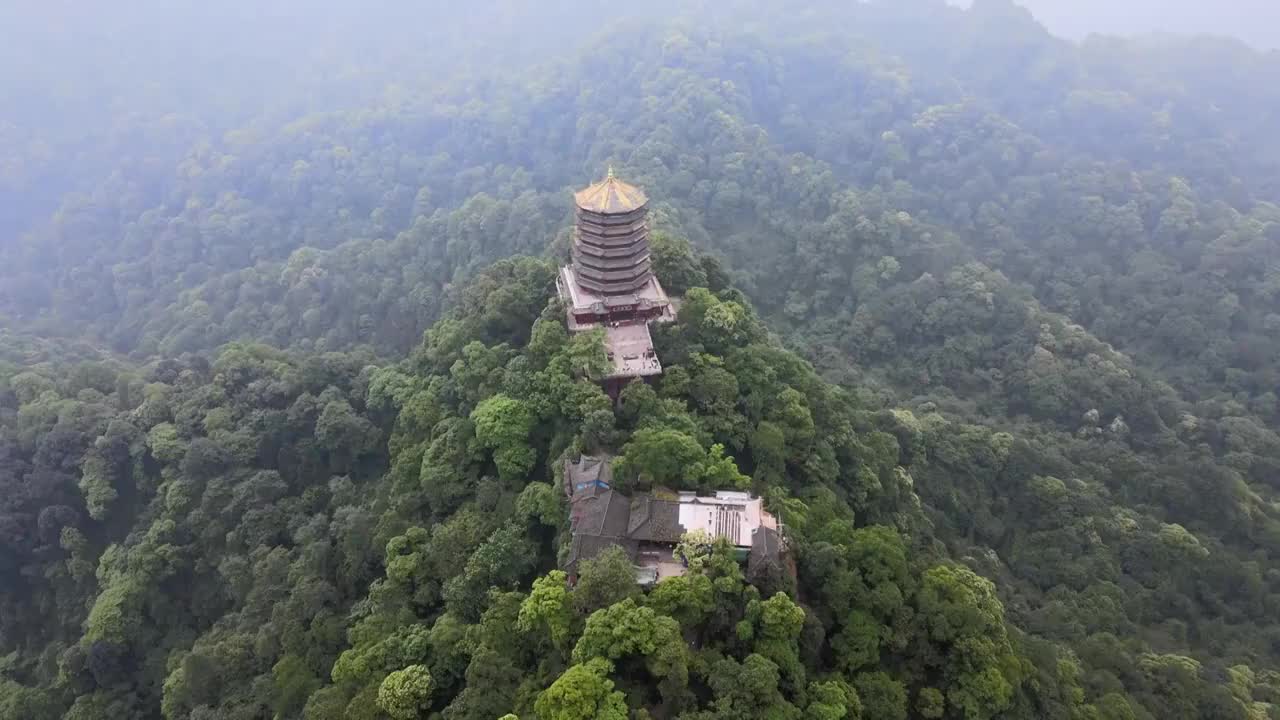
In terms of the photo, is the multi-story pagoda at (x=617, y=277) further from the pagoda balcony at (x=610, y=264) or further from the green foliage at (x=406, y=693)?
the green foliage at (x=406, y=693)

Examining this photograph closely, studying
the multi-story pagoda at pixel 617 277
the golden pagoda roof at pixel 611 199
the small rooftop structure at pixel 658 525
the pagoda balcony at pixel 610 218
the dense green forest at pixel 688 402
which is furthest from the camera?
the pagoda balcony at pixel 610 218

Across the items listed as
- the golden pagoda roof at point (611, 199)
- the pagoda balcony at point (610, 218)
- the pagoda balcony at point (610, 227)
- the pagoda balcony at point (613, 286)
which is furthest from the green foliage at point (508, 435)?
the golden pagoda roof at point (611, 199)

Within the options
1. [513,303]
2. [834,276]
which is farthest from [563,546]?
[834,276]

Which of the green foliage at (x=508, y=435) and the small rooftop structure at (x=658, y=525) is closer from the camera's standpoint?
the small rooftop structure at (x=658, y=525)

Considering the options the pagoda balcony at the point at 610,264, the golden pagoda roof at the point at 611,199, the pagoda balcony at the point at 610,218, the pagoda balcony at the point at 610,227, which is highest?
the golden pagoda roof at the point at 611,199

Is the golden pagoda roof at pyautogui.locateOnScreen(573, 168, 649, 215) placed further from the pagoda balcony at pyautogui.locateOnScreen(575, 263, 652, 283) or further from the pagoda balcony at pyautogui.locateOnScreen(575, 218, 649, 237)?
the pagoda balcony at pyautogui.locateOnScreen(575, 263, 652, 283)

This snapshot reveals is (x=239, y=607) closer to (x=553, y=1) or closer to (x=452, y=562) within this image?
(x=452, y=562)
